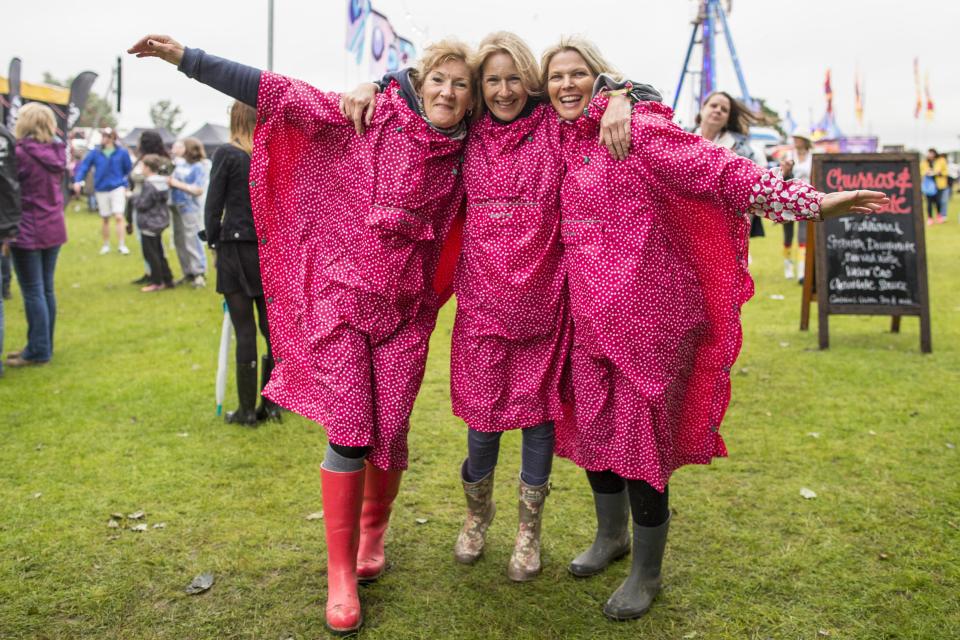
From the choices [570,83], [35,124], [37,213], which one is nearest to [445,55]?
[570,83]

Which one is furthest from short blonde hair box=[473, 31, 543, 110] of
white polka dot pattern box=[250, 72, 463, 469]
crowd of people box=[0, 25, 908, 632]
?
white polka dot pattern box=[250, 72, 463, 469]

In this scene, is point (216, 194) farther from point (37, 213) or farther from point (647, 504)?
point (647, 504)

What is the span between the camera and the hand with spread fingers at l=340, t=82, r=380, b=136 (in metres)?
2.91

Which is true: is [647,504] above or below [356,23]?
below

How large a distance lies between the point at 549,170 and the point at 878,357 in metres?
4.91

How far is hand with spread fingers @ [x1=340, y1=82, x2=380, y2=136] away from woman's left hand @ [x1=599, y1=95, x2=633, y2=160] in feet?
2.61

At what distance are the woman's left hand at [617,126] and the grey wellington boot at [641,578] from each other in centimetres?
132

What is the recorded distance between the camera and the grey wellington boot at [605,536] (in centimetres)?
329

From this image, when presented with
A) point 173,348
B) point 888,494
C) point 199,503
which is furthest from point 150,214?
point 888,494

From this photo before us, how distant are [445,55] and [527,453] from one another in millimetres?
1481

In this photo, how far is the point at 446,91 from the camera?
289 centimetres

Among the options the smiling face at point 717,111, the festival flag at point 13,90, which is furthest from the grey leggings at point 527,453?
the festival flag at point 13,90

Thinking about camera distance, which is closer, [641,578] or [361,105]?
[361,105]

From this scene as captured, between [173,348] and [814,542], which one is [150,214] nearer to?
[173,348]
